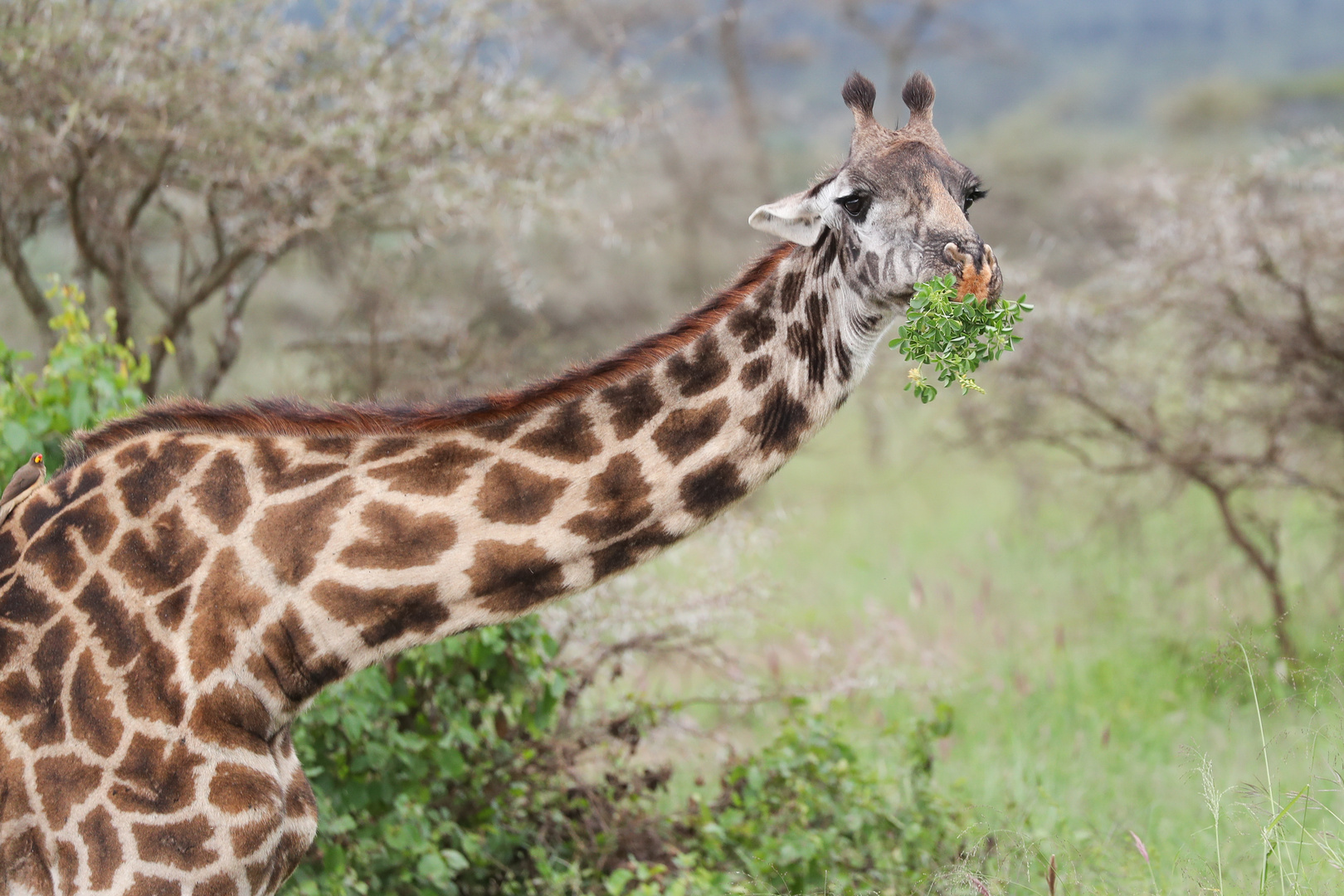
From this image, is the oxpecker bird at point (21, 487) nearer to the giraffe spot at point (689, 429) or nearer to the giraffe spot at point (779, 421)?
the giraffe spot at point (689, 429)

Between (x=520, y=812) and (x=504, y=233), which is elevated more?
(x=504, y=233)

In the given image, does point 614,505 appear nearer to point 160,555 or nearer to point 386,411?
point 386,411

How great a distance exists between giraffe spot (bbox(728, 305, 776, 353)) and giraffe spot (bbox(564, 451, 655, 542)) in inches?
20.2

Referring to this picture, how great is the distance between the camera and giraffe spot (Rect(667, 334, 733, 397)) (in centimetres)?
351

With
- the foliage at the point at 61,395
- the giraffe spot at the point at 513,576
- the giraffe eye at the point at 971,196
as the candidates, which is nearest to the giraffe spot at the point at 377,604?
the giraffe spot at the point at 513,576

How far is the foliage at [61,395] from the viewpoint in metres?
4.71

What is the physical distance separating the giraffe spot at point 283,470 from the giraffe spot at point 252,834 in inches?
34.8

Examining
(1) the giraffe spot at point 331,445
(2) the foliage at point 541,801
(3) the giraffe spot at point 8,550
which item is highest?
(1) the giraffe spot at point 331,445

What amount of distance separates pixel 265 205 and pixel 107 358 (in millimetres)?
1740

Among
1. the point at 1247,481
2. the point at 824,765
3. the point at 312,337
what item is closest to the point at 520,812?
the point at 824,765

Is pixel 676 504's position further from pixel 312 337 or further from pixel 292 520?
pixel 312 337

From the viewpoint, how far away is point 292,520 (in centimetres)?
340

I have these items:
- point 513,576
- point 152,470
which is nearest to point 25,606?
point 152,470

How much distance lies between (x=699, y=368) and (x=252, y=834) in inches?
68.8
